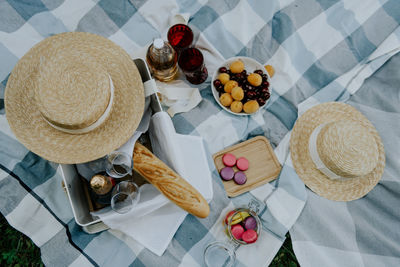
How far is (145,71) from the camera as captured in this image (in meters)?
0.83

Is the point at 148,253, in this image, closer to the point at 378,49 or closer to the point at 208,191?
the point at 208,191

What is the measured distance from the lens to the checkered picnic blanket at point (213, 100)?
875 millimetres

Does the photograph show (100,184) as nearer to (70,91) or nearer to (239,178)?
(70,91)

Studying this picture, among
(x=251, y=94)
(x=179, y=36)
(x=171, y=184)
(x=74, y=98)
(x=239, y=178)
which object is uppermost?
(x=74, y=98)

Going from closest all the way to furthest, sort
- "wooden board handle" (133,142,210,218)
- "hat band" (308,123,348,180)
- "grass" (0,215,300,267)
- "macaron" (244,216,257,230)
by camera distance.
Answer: "wooden board handle" (133,142,210,218) → "hat band" (308,123,348,180) → "macaron" (244,216,257,230) → "grass" (0,215,300,267)

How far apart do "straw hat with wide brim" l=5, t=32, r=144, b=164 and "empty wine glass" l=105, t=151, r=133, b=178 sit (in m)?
0.11

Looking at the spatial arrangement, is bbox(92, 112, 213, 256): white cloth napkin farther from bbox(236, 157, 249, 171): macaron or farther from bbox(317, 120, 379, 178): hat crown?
bbox(317, 120, 379, 178): hat crown

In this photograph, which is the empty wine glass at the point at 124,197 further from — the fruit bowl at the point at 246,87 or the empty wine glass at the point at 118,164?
the fruit bowl at the point at 246,87

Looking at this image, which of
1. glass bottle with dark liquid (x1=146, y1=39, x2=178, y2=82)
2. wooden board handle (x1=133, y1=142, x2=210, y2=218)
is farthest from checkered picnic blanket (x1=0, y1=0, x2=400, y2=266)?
wooden board handle (x1=133, y1=142, x2=210, y2=218)

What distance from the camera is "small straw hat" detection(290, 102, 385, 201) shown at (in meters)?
0.79

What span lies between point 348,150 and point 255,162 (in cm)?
33

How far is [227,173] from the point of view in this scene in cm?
99

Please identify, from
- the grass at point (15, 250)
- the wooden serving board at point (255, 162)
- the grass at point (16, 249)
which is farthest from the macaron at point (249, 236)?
the grass at point (15, 250)

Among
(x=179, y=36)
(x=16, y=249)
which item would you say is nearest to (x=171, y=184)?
(x=179, y=36)
